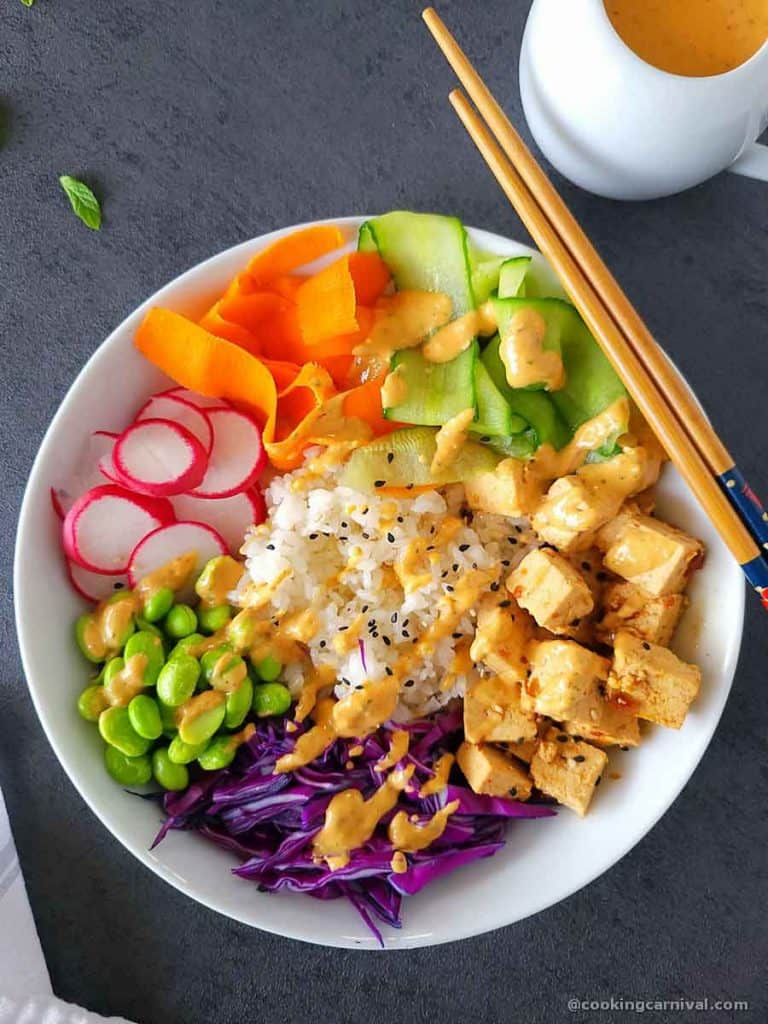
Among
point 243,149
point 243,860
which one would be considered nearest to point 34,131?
point 243,149

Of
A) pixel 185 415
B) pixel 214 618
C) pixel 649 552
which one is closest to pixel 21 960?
pixel 214 618

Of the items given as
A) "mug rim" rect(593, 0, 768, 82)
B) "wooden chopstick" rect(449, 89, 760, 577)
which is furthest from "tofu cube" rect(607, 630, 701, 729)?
"mug rim" rect(593, 0, 768, 82)

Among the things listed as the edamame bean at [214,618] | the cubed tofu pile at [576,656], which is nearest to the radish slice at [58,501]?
the edamame bean at [214,618]

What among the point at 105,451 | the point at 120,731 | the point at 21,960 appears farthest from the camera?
the point at 21,960

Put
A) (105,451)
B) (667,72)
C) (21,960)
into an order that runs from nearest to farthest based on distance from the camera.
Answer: (667,72) → (105,451) → (21,960)

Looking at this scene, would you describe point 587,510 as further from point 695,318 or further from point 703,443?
point 695,318

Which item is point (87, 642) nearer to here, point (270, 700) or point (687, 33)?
point (270, 700)
